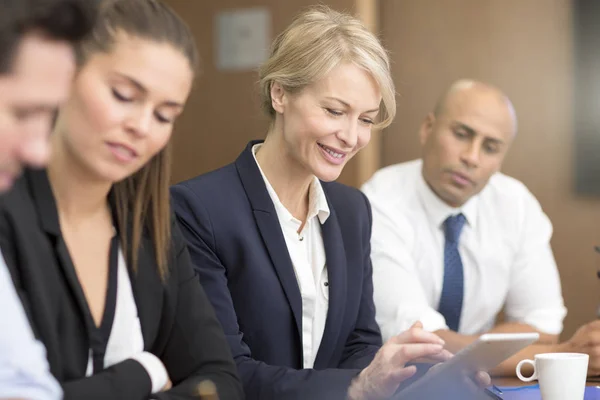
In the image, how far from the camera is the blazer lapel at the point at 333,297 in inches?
81.5

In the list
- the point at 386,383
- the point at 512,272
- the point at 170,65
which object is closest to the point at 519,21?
the point at 512,272

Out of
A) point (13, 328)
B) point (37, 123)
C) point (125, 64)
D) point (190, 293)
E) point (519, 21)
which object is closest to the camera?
point (37, 123)

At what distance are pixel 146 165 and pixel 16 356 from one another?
0.53 metres

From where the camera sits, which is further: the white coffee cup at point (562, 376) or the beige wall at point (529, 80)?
the beige wall at point (529, 80)

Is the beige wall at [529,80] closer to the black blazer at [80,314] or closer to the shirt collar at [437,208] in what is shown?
the shirt collar at [437,208]

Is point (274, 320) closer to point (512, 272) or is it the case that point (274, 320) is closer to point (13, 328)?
point (13, 328)

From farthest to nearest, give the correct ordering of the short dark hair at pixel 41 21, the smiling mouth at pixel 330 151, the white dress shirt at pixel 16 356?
the smiling mouth at pixel 330 151
the white dress shirt at pixel 16 356
the short dark hair at pixel 41 21

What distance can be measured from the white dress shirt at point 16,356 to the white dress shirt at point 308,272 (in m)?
0.95

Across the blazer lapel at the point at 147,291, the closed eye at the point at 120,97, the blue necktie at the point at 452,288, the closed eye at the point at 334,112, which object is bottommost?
the blue necktie at the point at 452,288

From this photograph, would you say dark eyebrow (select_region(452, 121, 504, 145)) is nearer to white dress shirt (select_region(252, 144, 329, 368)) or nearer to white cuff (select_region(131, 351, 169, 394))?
white dress shirt (select_region(252, 144, 329, 368))

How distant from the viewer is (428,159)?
9.68 ft

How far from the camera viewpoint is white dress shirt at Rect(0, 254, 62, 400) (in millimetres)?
1102

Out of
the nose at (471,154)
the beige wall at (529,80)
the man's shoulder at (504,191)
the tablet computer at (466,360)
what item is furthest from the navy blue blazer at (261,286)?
the beige wall at (529,80)

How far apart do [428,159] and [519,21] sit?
1184 millimetres
